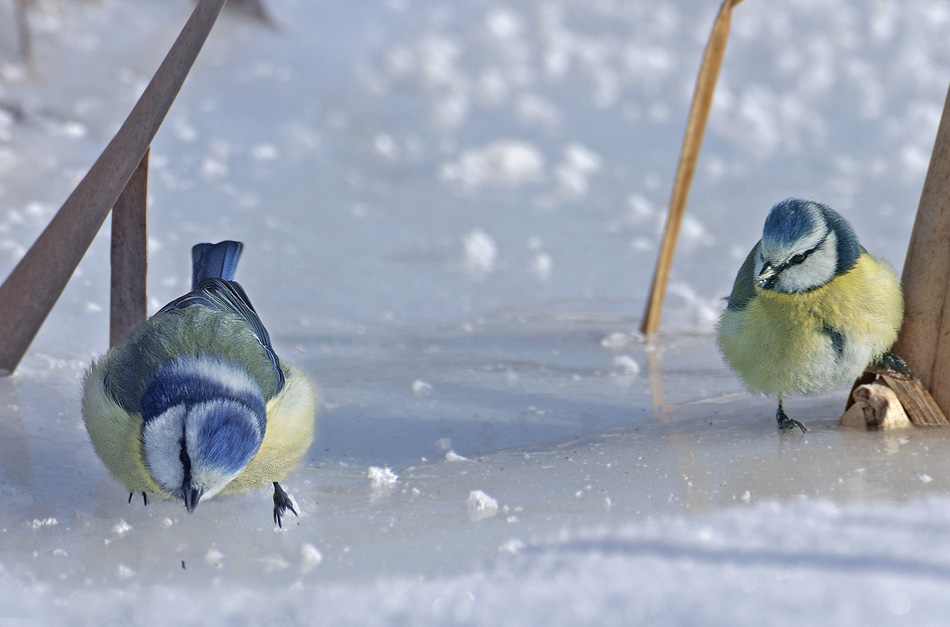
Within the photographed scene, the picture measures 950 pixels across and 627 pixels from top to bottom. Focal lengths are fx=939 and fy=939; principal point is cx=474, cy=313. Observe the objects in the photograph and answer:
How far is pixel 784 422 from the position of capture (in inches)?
95.3

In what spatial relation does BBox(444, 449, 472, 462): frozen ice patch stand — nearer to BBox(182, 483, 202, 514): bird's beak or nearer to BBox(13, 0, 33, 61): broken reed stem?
BBox(182, 483, 202, 514): bird's beak

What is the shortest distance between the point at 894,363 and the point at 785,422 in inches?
12.0

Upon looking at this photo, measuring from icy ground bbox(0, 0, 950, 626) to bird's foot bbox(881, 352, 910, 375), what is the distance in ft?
0.57

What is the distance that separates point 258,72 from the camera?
18.6 feet

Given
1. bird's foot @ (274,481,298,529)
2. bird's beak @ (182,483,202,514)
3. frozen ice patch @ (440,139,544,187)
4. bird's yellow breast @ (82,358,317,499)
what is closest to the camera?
bird's beak @ (182,483,202,514)

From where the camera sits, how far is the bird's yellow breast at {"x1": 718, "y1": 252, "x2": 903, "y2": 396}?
2250 millimetres

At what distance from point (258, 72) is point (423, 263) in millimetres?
2225

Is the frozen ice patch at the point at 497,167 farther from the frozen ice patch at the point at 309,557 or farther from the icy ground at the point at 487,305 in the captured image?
the frozen ice patch at the point at 309,557

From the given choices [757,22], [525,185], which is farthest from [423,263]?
[757,22]

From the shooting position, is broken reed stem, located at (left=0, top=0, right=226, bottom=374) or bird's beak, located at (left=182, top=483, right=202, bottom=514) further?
broken reed stem, located at (left=0, top=0, right=226, bottom=374)

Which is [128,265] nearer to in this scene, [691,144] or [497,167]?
[691,144]

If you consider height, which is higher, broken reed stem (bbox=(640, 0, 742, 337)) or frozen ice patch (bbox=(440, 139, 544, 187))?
frozen ice patch (bbox=(440, 139, 544, 187))

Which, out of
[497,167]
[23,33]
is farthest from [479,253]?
[23,33]

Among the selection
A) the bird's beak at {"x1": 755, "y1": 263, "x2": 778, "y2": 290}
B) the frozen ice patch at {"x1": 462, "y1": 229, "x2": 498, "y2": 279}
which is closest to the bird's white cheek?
the bird's beak at {"x1": 755, "y1": 263, "x2": 778, "y2": 290}
